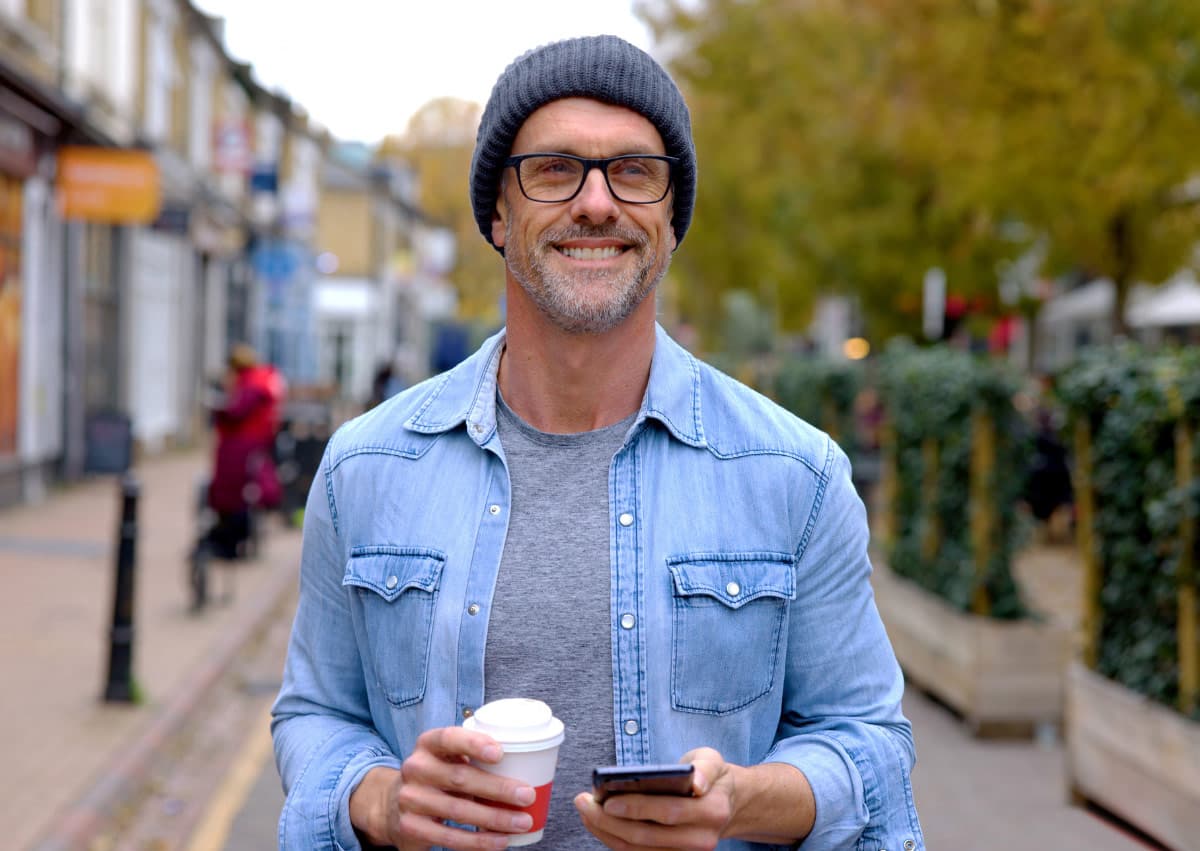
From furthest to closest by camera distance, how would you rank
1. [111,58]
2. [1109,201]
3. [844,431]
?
1. [111,58]
2. [1109,201]
3. [844,431]

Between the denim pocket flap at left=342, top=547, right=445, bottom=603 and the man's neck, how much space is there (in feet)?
0.90

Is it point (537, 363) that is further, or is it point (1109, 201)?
point (1109, 201)

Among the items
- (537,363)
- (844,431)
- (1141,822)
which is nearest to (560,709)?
(537,363)

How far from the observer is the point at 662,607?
206 cm

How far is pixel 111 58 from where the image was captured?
72.8 ft

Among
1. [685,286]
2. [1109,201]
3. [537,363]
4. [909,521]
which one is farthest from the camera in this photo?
[685,286]

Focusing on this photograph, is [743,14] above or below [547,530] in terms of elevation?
above

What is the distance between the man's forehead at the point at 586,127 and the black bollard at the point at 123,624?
6240 mm

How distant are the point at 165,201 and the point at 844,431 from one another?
49.2ft

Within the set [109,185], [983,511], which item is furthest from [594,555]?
[109,185]

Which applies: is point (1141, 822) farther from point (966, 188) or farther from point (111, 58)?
point (111, 58)

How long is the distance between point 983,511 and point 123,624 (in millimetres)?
4747

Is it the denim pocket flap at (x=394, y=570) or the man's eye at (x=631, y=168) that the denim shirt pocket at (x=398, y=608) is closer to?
the denim pocket flap at (x=394, y=570)

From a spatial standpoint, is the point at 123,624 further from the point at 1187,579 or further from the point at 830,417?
the point at 830,417
